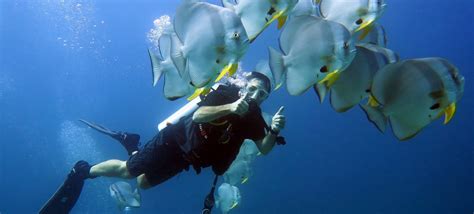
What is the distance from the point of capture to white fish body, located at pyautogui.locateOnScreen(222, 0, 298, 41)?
2094 mm

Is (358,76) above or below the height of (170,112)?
above

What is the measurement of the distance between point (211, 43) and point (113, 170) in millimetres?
4182

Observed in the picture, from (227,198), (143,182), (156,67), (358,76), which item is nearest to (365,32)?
(358,76)

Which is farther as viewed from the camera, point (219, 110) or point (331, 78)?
point (219, 110)

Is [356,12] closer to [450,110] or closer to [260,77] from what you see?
[450,110]

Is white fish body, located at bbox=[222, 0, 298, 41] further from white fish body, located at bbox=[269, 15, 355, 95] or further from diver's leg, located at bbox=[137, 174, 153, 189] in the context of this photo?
diver's leg, located at bbox=[137, 174, 153, 189]

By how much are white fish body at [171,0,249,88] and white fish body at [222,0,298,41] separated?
5.1 inches

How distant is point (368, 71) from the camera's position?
2152 millimetres

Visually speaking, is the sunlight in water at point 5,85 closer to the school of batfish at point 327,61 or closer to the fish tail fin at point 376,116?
the school of batfish at point 327,61

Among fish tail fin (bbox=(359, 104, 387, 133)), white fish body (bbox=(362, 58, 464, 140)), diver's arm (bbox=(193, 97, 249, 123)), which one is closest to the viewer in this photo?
white fish body (bbox=(362, 58, 464, 140))

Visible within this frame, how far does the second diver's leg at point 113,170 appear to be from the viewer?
209 inches

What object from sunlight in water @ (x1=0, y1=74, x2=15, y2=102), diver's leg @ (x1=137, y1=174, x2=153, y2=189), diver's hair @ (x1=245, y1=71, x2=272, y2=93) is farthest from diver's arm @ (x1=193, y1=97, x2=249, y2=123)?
sunlight in water @ (x1=0, y1=74, x2=15, y2=102)

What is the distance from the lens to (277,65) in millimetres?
2201

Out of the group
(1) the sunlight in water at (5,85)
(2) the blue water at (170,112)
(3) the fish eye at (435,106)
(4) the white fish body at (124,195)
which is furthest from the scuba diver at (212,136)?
(1) the sunlight in water at (5,85)
